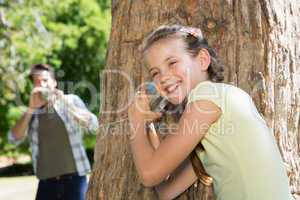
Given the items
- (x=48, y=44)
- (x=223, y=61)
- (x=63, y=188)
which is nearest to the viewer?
(x=223, y=61)

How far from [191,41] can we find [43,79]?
338cm

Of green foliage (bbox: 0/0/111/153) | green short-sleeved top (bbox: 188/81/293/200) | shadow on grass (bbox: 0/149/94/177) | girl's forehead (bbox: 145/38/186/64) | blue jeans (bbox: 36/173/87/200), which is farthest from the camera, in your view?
green foliage (bbox: 0/0/111/153)

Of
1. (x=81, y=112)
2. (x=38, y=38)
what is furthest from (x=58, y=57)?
(x=81, y=112)

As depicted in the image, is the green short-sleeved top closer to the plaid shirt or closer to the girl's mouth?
the girl's mouth

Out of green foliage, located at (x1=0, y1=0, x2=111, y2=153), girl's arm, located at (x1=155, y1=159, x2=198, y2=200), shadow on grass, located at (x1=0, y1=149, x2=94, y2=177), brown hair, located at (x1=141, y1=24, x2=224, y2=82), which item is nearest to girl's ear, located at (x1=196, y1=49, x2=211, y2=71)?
brown hair, located at (x1=141, y1=24, x2=224, y2=82)

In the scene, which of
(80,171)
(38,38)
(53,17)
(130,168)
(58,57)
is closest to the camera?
(130,168)

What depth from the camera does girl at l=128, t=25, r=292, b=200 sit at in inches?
99.1

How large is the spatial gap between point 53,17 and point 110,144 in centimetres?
1780

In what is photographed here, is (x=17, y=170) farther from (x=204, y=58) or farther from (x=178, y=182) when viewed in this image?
(x=204, y=58)

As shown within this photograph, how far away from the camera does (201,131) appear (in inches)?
99.4

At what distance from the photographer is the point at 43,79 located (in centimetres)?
595

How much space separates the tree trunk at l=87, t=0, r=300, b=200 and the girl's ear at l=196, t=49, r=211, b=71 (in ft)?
0.97

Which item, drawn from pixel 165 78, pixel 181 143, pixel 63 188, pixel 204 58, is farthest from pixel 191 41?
pixel 63 188

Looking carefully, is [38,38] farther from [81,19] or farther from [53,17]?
[81,19]
